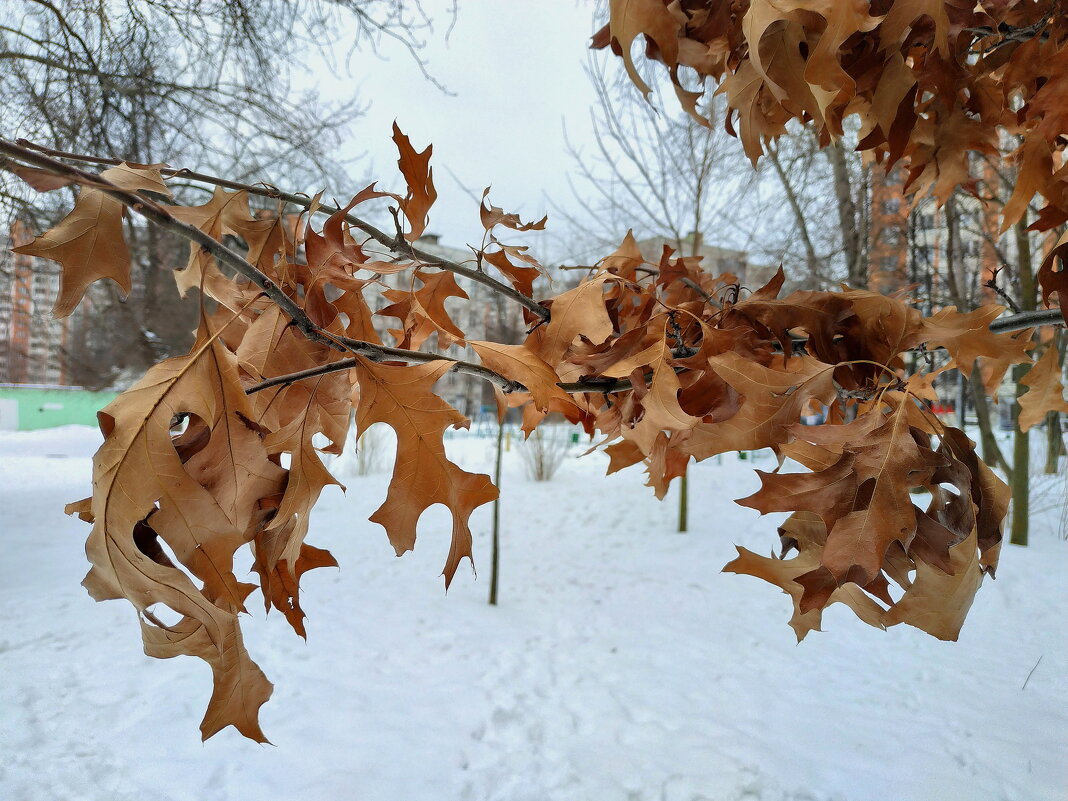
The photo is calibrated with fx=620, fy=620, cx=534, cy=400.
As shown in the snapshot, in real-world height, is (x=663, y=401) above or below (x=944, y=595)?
above

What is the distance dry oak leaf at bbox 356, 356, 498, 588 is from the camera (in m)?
0.33

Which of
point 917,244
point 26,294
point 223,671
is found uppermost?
point 917,244

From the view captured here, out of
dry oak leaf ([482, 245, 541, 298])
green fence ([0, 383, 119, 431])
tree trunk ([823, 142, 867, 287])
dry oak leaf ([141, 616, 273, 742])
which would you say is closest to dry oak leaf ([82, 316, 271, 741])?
dry oak leaf ([141, 616, 273, 742])

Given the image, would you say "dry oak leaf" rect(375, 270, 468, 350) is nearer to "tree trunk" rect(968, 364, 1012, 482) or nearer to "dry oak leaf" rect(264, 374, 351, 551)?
"dry oak leaf" rect(264, 374, 351, 551)

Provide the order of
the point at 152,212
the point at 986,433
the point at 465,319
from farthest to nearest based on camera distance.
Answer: the point at 465,319
the point at 986,433
the point at 152,212

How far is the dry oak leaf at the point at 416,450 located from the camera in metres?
0.33

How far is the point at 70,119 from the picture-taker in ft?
9.44

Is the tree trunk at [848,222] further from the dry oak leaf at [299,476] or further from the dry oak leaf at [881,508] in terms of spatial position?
the dry oak leaf at [299,476]

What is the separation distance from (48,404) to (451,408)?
Answer: 10220 millimetres

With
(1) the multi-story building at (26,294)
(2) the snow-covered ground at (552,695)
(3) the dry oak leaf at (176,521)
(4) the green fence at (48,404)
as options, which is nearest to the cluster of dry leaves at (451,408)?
(3) the dry oak leaf at (176,521)

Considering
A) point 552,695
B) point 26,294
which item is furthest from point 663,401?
point 26,294

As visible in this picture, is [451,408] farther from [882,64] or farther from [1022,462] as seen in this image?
[1022,462]

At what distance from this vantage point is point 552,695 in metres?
1.95

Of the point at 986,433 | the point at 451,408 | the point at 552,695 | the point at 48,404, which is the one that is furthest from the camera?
the point at 48,404
